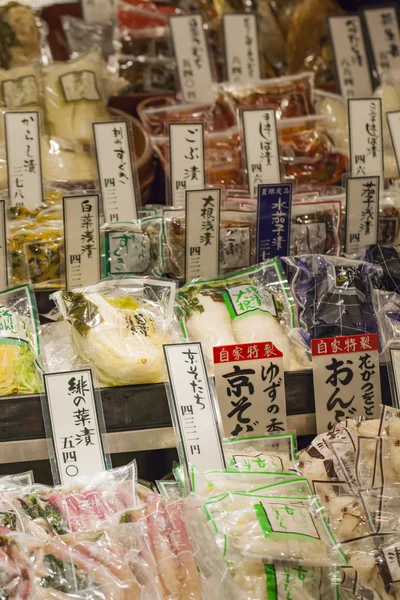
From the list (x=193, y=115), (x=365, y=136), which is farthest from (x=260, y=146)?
(x=193, y=115)

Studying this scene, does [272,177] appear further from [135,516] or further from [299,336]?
[135,516]

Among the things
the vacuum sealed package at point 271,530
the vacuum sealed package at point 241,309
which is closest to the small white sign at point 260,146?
the vacuum sealed package at point 241,309

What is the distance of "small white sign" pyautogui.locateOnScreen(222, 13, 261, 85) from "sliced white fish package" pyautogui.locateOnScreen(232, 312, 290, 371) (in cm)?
188

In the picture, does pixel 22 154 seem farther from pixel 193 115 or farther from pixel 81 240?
pixel 193 115

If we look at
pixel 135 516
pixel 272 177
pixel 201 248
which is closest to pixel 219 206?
pixel 201 248

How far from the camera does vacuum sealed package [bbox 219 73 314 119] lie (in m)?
3.54

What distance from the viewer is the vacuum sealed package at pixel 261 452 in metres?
2.01

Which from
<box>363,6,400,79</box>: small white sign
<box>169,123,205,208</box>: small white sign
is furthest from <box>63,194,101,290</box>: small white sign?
<box>363,6,400,79</box>: small white sign

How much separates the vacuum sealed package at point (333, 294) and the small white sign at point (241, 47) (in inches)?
64.4

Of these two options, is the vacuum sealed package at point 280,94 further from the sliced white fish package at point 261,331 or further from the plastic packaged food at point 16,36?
the sliced white fish package at point 261,331

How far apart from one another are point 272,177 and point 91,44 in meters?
1.75

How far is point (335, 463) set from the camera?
198 cm

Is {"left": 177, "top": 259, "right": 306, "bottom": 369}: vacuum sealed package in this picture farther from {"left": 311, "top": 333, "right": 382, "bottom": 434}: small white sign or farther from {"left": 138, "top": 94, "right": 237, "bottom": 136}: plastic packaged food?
{"left": 138, "top": 94, "right": 237, "bottom": 136}: plastic packaged food

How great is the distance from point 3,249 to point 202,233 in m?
0.69
